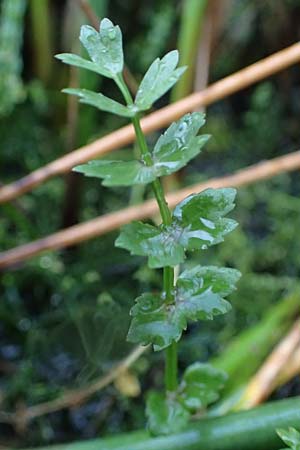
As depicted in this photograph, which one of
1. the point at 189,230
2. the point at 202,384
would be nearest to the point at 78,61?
the point at 189,230

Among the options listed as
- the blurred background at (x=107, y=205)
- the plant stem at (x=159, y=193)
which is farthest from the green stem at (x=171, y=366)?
the blurred background at (x=107, y=205)

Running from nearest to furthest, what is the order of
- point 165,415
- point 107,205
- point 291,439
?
point 291,439 < point 165,415 < point 107,205

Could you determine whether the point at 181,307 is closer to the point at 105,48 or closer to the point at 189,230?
the point at 189,230

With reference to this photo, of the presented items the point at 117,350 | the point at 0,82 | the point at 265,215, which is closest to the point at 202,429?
the point at 117,350

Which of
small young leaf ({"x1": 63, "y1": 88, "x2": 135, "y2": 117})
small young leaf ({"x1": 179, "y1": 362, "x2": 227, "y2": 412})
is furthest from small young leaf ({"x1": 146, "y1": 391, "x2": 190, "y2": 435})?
small young leaf ({"x1": 63, "y1": 88, "x2": 135, "y2": 117})

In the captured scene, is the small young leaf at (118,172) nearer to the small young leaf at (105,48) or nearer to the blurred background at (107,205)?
the small young leaf at (105,48)

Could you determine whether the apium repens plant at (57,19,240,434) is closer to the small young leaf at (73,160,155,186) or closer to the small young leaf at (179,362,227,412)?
the small young leaf at (73,160,155,186)
